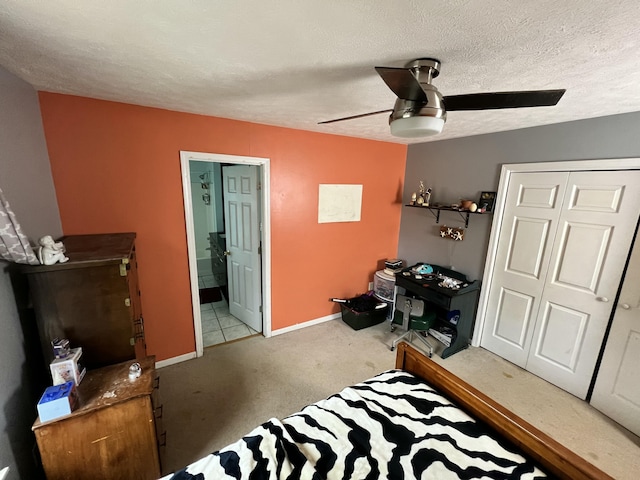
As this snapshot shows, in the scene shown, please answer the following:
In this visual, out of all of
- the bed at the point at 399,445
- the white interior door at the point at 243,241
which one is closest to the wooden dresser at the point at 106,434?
the bed at the point at 399,445

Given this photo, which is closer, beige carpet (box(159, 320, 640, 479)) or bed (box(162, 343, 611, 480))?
bed (box(162, 343, 611, 480))

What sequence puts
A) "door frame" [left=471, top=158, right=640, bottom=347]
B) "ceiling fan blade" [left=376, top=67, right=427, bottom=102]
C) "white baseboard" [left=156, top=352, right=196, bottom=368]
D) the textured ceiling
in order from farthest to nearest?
"white baseboard" [left=156, top=352, right=196, bottom=368]
"door frame" [left=471, top=158, right=640, bottom=347]
"ceiling fan blade" [left=376, top=67, right=427, bottom=102]
the textured ceiling

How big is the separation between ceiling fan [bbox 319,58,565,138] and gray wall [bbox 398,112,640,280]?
141 cm

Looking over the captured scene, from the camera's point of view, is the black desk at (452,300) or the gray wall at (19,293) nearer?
the gray wall at (19,293)

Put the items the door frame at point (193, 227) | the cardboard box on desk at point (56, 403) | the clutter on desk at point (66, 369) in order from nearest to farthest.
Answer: the cardboard box on desk at point (56, 403) → the clutter on desk at point (66, 369) → the door frame at point (193, 227)

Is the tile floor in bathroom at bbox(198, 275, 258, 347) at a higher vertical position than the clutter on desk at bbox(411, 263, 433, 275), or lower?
lower

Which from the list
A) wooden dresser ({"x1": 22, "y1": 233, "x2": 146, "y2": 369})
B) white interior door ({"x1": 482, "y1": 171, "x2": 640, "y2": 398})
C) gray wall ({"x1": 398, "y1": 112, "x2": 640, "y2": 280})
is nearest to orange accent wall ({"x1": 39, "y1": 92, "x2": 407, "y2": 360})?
gray wall ({"x1": 398, "y1": 112, "x2": 640, "y2": 280})

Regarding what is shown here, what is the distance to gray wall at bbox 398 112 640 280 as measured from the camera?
2.02 meters

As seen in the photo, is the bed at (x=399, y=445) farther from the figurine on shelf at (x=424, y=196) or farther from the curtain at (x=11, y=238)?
the figurine on shelf at (x=424, y=196)

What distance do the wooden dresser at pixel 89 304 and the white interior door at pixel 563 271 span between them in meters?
3.25

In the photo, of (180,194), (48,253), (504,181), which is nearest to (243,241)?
(180,194)

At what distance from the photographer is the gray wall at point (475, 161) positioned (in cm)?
202

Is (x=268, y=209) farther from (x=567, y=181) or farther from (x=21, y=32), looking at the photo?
(x=567, y=181)

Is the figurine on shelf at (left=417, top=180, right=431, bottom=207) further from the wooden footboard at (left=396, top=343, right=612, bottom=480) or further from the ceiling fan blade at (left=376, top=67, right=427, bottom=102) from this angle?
the ceiling fan blade at (left=376, top=67, right=427, bottom=102)
